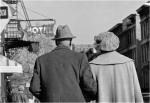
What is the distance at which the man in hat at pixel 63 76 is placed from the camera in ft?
30.3

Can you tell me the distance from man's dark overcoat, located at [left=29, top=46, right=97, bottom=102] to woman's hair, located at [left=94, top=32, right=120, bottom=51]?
0.59m

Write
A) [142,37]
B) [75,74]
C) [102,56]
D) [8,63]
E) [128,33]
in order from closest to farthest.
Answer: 1. [75,74]
2. [102,56]
3. [8,63]
4. [142,37]
5. [128,33]

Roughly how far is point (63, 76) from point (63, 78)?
0.08ft

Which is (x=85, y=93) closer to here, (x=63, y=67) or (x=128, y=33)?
(x=63, y=67)

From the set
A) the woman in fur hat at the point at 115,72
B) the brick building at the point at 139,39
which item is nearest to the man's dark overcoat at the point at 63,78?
the woman in fur hat at the point at 115,72

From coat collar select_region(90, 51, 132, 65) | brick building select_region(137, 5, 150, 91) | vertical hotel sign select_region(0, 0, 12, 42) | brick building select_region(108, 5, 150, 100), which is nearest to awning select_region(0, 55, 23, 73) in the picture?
vertical hotel sign select_region(0, 0, 12, 42)

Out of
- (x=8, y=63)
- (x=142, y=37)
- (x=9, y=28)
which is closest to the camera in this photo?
(x=8, y=63)

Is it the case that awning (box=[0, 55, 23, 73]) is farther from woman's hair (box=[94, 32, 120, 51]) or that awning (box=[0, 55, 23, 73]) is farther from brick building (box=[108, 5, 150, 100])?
brick building (box=[108, 5, 150, 100])

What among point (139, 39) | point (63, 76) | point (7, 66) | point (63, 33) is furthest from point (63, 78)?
point (139, 39)

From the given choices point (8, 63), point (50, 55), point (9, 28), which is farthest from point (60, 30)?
point (9, 28)

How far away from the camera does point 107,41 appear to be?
32.2 feet

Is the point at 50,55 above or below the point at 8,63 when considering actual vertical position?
above

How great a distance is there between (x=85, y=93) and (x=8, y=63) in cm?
1318

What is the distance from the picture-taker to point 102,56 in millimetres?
9953
